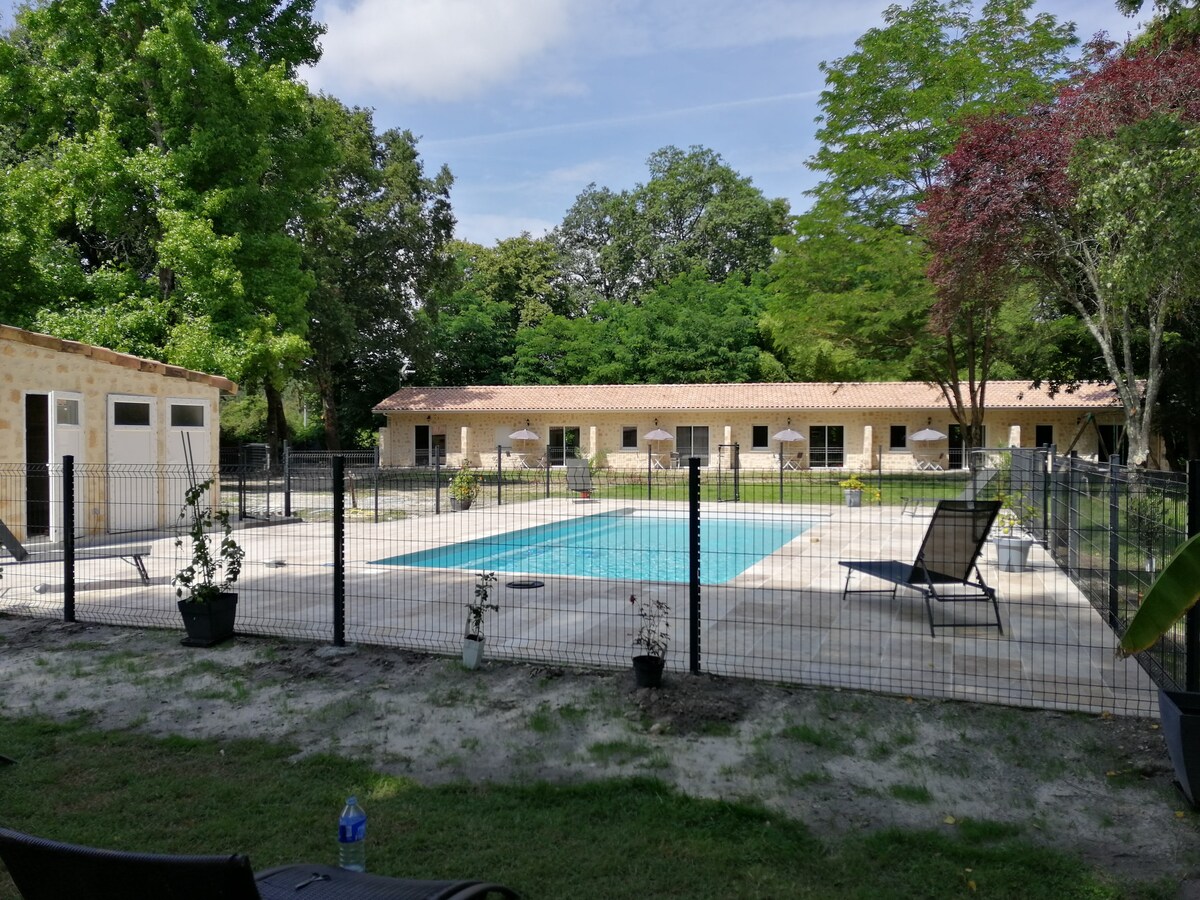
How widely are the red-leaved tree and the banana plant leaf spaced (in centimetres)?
1096

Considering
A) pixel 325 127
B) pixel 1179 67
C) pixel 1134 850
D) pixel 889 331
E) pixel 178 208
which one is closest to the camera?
pixel 1134 850

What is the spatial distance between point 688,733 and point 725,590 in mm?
4396

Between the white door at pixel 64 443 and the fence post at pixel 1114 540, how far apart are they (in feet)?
42.3

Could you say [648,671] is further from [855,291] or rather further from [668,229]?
[668,229]

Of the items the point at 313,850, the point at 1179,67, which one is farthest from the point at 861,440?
the point at 313,850

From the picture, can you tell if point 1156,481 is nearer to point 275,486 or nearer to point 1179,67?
point 1179,67

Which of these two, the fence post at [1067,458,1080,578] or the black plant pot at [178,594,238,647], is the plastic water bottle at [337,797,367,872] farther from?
the fence post at [1067,458,1080,578]

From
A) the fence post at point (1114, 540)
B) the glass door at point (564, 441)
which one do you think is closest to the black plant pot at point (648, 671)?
the fence post at point (1114, 540)

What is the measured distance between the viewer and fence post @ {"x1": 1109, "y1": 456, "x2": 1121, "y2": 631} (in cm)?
617

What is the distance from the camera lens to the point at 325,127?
22531 mm

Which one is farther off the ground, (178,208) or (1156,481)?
(178,208)

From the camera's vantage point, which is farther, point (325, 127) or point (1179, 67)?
point (325, 127)

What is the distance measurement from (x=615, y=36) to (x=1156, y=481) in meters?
13.1

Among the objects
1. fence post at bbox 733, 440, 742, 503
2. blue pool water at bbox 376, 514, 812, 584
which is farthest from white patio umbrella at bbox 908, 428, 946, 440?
blue pool water at bbox 376, 514, 812, 584
